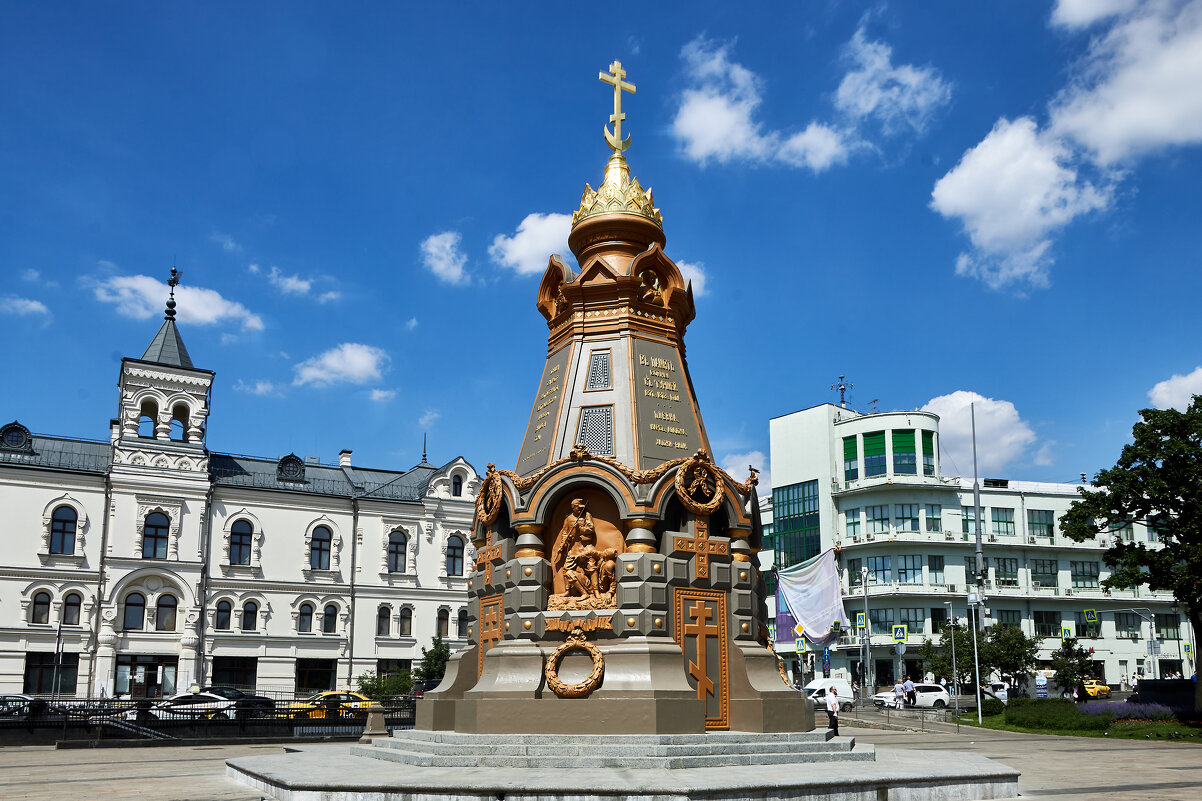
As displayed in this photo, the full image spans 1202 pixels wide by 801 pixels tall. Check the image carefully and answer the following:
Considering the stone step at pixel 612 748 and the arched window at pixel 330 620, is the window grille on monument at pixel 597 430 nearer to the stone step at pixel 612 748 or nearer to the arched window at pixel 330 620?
the stone step at pixel 612 748

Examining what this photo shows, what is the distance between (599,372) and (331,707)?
61.0 feet

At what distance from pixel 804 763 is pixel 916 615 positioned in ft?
165

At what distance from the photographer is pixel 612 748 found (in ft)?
46.3

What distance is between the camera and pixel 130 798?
13.5m

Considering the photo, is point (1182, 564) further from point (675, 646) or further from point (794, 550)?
point (794, 550)

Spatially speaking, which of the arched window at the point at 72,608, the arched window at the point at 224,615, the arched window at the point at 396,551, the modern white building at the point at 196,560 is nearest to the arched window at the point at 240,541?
the modern white building at the point at 196,560

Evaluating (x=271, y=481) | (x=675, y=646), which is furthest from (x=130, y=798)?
(x=271, y=481)

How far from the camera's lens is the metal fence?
81.3ft

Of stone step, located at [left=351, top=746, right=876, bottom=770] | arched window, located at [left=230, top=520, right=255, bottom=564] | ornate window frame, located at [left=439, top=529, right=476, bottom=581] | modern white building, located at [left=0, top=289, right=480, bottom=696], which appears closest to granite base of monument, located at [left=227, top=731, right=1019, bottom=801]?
stone step, located at [left=351, top=746, right=876, bottom=770]

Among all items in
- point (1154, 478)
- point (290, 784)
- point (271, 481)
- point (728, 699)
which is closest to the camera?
point (290, 784)

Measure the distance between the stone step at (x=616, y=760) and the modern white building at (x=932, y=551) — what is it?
159ft

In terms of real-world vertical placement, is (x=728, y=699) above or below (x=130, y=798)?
above

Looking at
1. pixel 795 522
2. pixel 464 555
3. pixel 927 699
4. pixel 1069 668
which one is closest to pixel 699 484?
pixel 927 699

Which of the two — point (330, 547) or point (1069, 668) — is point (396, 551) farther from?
point (1069, 668)
